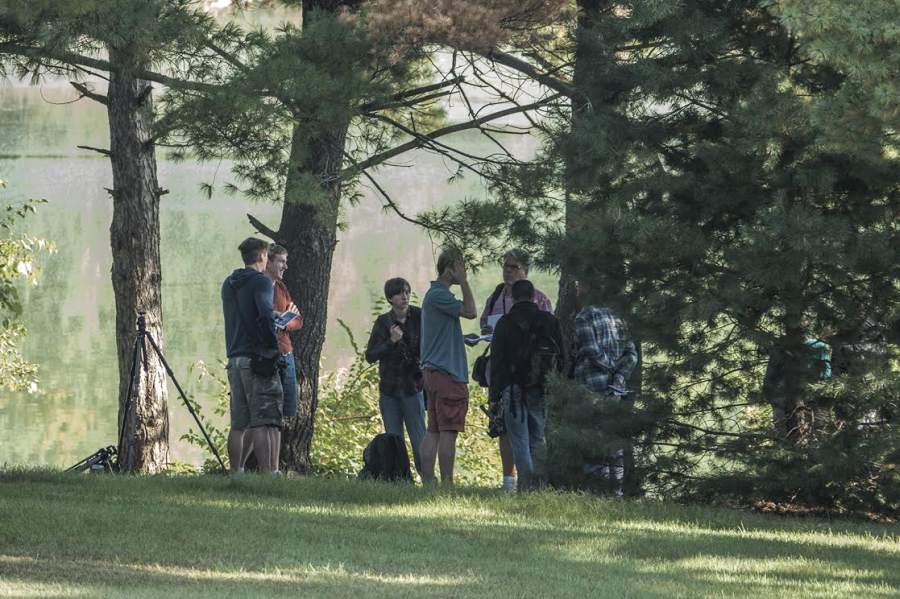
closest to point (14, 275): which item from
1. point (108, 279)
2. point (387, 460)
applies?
point (387, 460)

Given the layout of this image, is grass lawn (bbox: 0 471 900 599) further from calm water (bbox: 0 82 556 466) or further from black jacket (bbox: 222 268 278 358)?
calm water (bbox: 0 82 556 466)

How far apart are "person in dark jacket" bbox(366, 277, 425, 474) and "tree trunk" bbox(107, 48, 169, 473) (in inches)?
100.0

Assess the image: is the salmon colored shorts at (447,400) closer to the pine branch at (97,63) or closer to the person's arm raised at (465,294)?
the person's arm raised at (465,294)

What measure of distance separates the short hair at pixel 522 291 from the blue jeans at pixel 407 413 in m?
1.39

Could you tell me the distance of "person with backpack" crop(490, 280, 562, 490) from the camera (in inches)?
333

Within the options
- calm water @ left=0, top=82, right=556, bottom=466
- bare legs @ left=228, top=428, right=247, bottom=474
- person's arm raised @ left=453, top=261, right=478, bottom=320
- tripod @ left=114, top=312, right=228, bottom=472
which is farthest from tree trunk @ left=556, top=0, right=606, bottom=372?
tripod @ left=114, top=312, right=228, bottom=472

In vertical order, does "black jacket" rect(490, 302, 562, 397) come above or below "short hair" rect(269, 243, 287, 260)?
below

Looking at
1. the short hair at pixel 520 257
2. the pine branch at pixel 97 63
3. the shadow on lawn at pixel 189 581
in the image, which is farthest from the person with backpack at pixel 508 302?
the shadow on lawn at pixel 189 581

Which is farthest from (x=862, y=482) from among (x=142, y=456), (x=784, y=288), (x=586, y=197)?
(x=142, y=456)

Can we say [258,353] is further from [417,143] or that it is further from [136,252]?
[417,143]

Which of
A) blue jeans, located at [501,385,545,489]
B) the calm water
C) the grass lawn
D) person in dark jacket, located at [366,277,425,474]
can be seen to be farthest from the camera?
the calm water

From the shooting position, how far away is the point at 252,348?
8719mm

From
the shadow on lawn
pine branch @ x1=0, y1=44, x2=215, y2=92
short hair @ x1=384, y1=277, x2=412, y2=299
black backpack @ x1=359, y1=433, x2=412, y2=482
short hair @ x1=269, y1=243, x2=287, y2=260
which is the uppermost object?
pine branch @ x1=0, y1=44, x2=215, y2=92

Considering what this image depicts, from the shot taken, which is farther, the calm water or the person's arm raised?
the calm water
